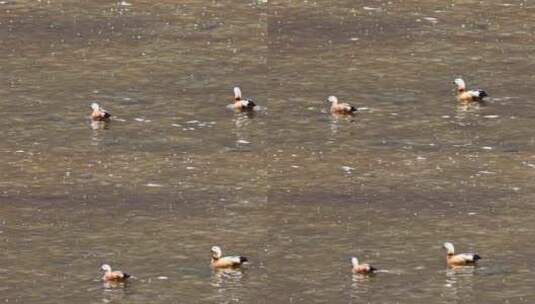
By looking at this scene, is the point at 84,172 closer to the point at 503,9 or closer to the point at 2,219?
the point at 2,219

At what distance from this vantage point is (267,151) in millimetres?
54281

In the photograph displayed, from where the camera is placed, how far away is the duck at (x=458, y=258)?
4741 centimetres

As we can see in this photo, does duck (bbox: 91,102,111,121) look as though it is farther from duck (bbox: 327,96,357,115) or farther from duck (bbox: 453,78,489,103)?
duck (bbox: 453,78,489,103)

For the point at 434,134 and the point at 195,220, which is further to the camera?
the point at 434,134

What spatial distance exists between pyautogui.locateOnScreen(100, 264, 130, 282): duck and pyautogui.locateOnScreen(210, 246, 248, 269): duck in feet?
6.19

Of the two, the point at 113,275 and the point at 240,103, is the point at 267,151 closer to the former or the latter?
the point at 240,103

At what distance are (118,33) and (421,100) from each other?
9732 millimetres

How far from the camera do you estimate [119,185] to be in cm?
5250

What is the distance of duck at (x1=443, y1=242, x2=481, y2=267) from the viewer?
156 feet

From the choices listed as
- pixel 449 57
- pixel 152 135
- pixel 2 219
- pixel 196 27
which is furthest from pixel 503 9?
pixel 2 219

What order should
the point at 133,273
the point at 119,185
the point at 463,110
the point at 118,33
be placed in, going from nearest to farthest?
the point at 133,273
the point at 119,185
the point at 463,110
the point at 118,33

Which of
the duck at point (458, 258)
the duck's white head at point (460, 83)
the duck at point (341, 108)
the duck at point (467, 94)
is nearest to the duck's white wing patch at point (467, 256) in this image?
the duck at point (458, 258)

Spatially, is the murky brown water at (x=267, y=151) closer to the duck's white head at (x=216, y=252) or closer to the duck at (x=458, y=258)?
the duck at (x=458, y=258)

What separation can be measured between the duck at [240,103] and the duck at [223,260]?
9.06 meters
